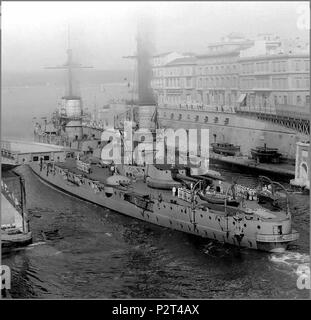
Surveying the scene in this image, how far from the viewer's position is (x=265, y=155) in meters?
14.3

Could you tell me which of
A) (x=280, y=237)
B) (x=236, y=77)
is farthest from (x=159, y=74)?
(x=280, y=237)

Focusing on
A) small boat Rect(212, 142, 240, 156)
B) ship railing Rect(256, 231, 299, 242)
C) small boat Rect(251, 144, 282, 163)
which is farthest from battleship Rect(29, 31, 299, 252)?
small boat Rect(251, 144, 282, 163)

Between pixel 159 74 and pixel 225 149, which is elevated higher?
pixel 159 74

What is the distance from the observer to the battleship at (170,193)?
10.8 meters

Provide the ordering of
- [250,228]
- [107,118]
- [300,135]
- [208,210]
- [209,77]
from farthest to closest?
[107,118], [300,135], [209,77], [208,210], [250,228]

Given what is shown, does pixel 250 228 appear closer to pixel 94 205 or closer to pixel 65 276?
pixel 65 276

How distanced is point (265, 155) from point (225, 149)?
4.07 feet

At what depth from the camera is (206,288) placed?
828 cm

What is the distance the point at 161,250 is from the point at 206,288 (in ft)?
7.65

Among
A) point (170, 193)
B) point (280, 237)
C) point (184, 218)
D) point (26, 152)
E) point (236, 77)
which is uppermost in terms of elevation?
point (236, 77)

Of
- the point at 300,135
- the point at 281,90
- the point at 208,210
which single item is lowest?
the point at 208,210

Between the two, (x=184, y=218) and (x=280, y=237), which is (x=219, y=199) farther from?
Answer: (x=280, y=237)

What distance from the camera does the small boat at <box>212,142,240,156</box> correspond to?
43.9ft

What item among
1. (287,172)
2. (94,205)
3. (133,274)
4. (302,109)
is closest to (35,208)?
(94,205)
